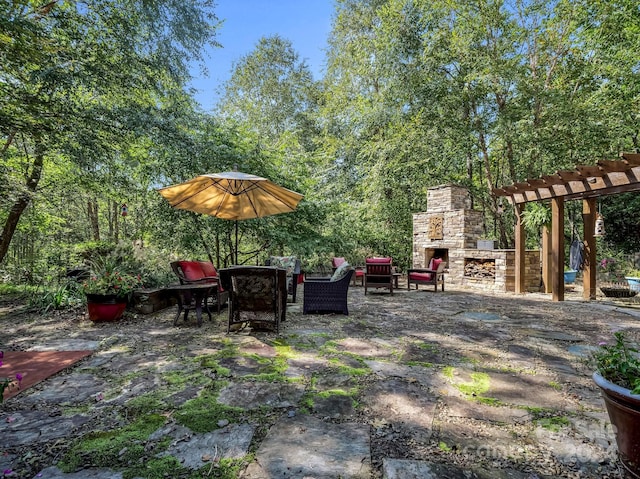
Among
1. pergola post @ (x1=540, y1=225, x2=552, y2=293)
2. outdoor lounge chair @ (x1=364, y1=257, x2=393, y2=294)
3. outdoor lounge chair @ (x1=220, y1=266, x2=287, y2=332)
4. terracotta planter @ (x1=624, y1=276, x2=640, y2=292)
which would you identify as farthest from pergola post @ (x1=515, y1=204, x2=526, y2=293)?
outdoor lounge chair @ (x1=220, y1=266, x2=287, y2=332)

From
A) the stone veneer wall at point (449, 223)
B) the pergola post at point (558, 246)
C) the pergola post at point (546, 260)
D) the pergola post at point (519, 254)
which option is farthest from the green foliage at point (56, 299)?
the pergola post at point (546, 260)

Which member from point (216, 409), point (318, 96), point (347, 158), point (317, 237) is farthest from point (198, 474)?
point (318, 96)

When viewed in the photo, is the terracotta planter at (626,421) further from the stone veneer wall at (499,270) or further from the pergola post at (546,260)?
the pergola post at (546,260)

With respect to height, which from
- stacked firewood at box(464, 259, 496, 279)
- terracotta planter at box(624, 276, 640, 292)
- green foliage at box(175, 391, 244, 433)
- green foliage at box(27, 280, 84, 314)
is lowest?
green foliage at box(175, 391, 244, 433)

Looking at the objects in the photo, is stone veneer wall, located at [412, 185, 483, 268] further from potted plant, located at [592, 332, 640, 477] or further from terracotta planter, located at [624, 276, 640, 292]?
potted plant, located at [592, 332, 640, 477]

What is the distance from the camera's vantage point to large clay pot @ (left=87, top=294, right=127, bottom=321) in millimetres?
4449

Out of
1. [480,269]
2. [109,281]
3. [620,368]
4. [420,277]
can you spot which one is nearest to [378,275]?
[420,277]

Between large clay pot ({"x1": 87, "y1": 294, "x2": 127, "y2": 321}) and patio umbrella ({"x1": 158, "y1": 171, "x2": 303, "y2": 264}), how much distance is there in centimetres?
151

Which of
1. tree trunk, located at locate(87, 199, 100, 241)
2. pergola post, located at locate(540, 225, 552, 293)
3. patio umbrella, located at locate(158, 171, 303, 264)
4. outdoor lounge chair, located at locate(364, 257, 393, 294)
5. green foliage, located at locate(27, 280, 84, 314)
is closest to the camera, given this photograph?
patio umbrella, located at locate(158, 171, 303, 264)

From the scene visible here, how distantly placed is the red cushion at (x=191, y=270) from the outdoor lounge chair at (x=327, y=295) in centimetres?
184

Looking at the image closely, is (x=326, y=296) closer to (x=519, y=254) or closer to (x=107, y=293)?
(x=107, y=293)

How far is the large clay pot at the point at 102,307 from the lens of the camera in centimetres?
445

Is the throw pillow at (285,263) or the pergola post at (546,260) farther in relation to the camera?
the pergola post at (546,260)

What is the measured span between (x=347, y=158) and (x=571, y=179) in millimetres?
7491
